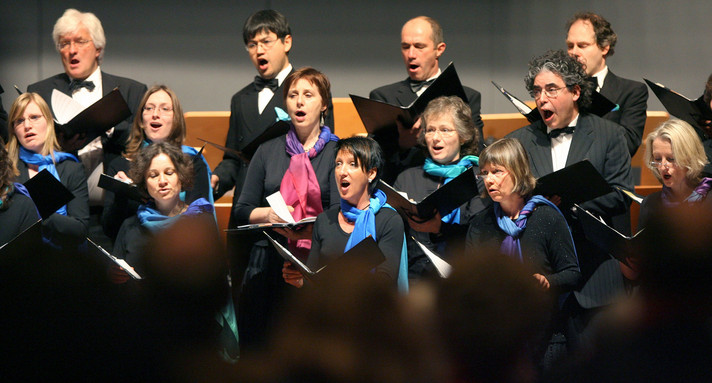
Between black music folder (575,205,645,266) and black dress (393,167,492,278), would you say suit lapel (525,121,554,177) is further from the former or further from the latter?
black music folder (575,205,645,266)

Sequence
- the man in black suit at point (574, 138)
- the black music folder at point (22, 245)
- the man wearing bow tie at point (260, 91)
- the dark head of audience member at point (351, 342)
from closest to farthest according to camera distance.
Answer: the dark head of audience member at point (351, 342) → the black music folder at point (22, 245) → the man in black suit at point (574, 138) → the man wearing bow tie at point (260, 91)

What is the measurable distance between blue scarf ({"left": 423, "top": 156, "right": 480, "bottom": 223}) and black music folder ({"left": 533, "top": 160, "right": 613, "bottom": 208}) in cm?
29

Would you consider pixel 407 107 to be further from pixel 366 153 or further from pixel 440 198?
pixel 440 198

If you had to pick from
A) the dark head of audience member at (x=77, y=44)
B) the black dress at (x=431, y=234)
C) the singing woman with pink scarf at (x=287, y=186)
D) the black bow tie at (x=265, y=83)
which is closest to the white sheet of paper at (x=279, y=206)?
the singing woman with pink scarf at (x=287, y=186)

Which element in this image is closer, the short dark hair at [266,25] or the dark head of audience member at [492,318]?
the dark head of audience member at [492,318]

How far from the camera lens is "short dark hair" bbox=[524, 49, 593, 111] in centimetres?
310

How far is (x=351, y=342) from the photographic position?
93.6 inches

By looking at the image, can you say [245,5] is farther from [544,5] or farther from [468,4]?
[544,5]

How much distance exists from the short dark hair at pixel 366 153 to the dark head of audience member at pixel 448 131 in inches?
9.5

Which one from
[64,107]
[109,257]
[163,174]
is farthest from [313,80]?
[64,107]

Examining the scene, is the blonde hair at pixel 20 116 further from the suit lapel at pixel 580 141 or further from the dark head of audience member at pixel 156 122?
the suit lapel at pixel 580 141

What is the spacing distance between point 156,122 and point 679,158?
6.19 ft

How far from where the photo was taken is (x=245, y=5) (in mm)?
5582

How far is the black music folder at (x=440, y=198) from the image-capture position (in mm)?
2674
